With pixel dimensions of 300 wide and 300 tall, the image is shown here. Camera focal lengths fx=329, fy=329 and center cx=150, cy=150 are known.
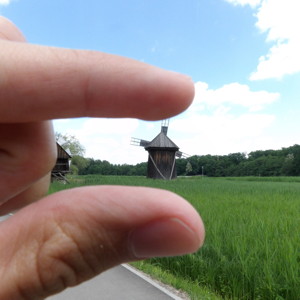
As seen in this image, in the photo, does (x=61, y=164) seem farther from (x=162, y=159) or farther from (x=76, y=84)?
(x=76, y=84)

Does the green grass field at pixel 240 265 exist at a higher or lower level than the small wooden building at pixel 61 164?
lower

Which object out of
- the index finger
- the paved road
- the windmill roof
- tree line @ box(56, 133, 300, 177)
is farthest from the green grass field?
tree line @ box(56, 133, 300, 177)

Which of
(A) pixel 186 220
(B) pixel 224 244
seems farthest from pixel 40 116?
(B) pixel 224 244

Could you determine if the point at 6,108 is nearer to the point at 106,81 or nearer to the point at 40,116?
the point at 40,116

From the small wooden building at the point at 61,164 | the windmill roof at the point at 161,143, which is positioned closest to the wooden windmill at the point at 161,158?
the windmill roof at the point at 161,143

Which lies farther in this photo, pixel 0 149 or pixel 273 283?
Answer: pixel 273 283

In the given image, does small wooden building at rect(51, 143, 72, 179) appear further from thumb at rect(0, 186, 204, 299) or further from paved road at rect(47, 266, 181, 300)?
thumb at rect(0, 186, 204, 299)

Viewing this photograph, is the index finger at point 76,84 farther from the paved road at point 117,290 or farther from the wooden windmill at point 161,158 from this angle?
the wooden windmill at point 161,158
